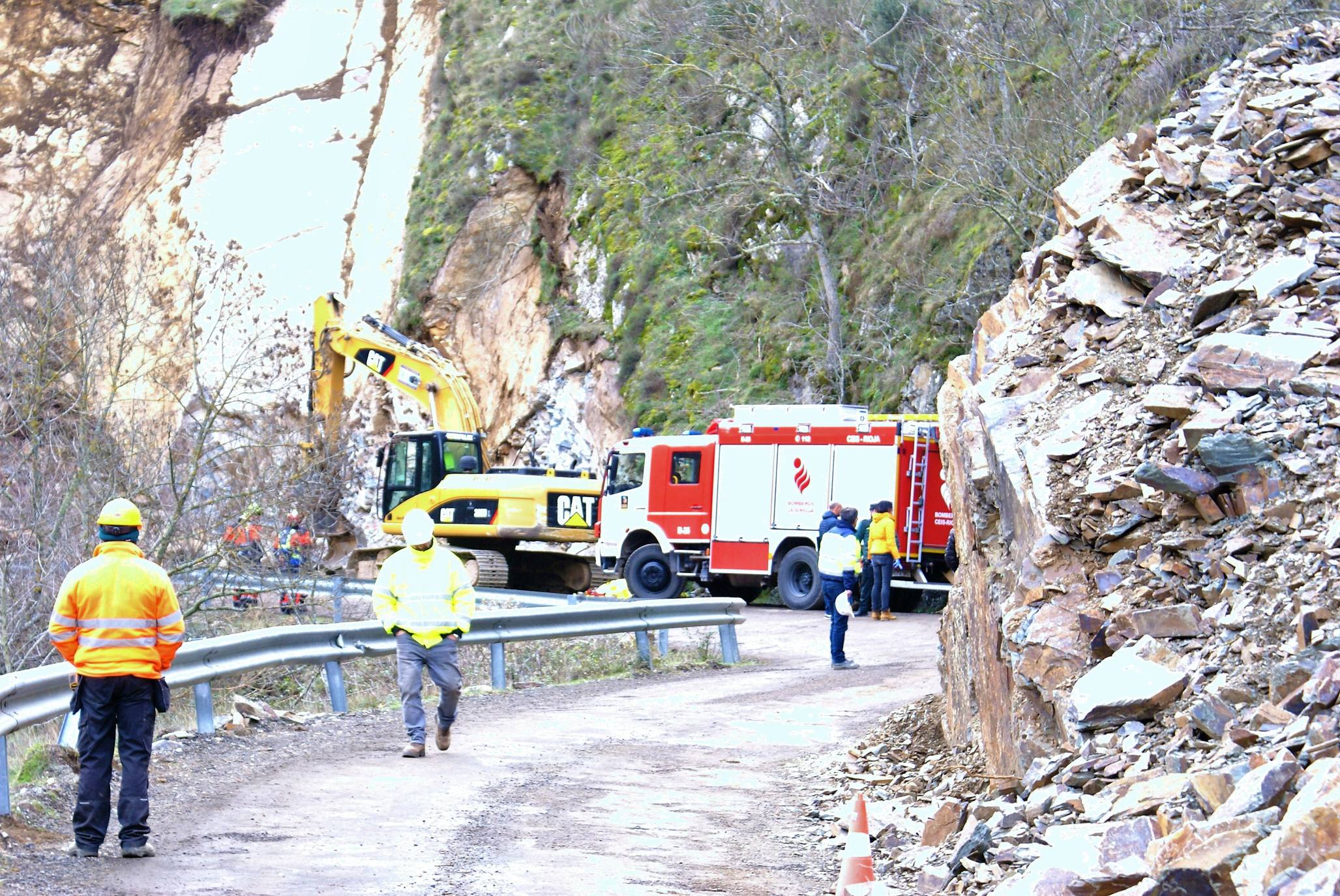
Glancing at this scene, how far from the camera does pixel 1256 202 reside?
1018cm

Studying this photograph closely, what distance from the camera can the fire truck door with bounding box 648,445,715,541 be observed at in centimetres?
2541

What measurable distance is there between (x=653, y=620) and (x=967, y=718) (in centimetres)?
748

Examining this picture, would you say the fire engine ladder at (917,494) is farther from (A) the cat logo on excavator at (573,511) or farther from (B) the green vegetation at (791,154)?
(A) the cat logo on excavator at (573,511)

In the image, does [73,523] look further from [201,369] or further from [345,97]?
[345,97]

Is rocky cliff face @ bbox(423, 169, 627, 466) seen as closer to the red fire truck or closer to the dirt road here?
Result: the red fire truck

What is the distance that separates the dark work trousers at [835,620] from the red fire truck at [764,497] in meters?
6.12

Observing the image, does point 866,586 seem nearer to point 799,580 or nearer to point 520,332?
point 799,580

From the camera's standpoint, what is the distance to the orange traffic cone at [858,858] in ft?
20.0

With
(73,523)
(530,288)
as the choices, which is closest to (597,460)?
(530,288)

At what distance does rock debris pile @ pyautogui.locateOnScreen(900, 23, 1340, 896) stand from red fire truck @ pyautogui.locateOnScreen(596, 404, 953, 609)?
1090 centimetres

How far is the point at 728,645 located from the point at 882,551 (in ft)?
17.5

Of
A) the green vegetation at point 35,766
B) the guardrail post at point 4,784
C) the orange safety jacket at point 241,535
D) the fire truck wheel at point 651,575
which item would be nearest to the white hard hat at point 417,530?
the green vegetation at point 35,766

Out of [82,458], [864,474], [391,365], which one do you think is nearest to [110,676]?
[82,458]

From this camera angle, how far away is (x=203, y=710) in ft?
35.2
